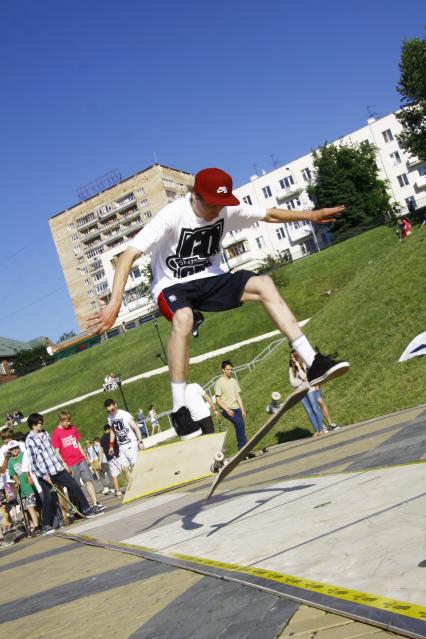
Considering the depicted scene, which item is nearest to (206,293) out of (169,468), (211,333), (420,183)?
(169,468)

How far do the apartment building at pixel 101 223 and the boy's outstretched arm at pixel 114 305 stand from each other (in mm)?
101991

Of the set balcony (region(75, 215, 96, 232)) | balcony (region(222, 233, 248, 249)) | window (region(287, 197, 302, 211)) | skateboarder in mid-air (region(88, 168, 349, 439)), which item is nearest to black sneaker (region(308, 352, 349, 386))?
skateboarder in mid-air (region(88, 168, 349, 439))

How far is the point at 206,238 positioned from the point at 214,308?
1.97 feet

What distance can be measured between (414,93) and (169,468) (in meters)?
44.3

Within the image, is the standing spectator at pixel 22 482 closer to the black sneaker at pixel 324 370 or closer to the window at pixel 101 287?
the black sneaker at pixel 324 370

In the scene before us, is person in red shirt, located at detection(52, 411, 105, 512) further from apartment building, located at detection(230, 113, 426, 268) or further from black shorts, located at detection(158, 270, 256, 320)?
apartment building, located at detection(230, 113, 426, 268)

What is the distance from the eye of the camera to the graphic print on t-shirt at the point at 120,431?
44.4 feet

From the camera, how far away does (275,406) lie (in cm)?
652

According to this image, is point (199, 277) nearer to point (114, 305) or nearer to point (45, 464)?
point (114, 305)

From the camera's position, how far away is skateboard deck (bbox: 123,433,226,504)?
11.1 meters

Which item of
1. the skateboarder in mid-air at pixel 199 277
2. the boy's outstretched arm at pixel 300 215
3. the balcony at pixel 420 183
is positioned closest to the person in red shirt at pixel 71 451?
the skateboarder in mid-air at pixel 199 277

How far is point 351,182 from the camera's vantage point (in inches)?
3041

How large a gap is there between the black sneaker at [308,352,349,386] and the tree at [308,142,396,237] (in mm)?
71665

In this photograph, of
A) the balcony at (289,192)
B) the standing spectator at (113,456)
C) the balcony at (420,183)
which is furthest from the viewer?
the balcony at (289,192)
